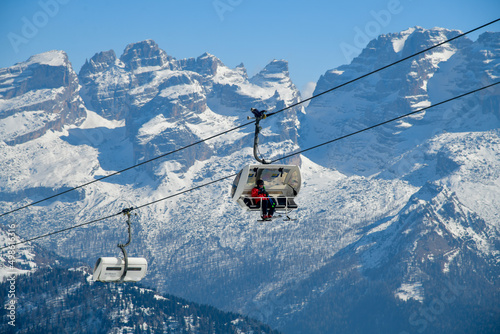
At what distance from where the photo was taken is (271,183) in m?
39.1

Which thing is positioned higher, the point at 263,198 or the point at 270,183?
the point at 270,183

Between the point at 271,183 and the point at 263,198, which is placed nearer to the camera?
the point at 263,198

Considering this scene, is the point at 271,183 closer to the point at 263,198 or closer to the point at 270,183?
the point at 270,183

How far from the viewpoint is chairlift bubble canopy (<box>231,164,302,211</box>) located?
122ft

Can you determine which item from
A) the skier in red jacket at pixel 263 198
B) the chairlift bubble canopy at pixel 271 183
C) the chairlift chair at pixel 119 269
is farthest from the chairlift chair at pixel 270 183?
the chairlift chair at pixel 119 269

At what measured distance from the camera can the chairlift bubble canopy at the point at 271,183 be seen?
37.1 meters

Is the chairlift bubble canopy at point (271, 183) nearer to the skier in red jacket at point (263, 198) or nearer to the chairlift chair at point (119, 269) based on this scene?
the skier in red jacket at point (263, 198)

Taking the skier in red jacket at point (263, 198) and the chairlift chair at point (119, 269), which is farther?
the skier in red jacket at point (263, 198)

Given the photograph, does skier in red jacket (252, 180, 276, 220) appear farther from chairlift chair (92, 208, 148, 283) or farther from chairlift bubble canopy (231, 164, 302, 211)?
chairlift chair (92, 208, 148, 283)

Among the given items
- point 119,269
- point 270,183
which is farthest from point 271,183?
point 119,269

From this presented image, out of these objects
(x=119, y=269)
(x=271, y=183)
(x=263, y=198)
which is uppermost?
(x=271, y=183)

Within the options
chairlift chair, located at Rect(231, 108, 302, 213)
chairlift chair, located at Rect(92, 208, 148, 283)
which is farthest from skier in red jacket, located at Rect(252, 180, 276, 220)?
chairlift chair, located at Rect(92, 208, 148, 283)

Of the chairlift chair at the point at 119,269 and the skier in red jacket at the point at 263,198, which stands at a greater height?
the skier in red jacket at the point at 263,198

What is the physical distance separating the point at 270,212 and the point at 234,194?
2.04m
